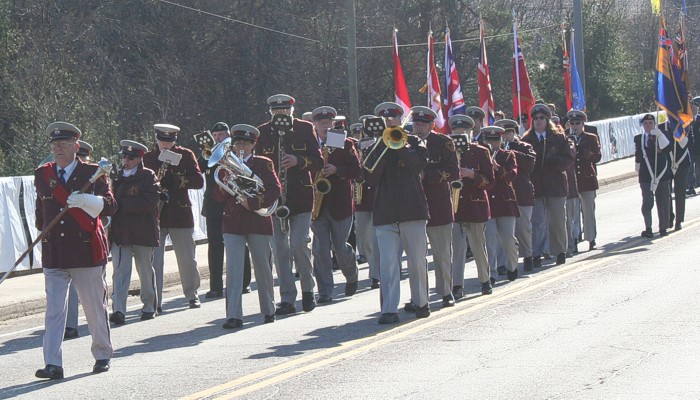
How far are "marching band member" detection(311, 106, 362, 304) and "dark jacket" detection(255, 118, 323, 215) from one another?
57 cm

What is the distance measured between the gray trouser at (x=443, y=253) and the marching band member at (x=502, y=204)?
218 centimetres

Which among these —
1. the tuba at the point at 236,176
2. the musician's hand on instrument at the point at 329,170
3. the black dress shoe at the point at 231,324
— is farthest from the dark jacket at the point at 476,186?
the black dress shoe at the point at 231,324

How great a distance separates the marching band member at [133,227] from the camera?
13234 millimetres

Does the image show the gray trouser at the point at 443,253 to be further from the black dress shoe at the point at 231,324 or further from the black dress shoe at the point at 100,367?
the black dress shoe at the point at 100,367

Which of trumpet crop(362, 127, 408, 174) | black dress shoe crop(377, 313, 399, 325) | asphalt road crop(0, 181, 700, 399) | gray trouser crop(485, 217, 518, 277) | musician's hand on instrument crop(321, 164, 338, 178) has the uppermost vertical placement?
trumpet crop(362, 127, 408, 174)

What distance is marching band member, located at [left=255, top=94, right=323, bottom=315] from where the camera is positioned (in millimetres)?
13367

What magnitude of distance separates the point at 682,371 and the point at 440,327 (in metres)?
2.95

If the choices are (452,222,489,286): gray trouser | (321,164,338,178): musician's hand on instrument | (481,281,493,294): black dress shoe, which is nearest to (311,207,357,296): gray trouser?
(321,164,338,178): musician's hand on instrument

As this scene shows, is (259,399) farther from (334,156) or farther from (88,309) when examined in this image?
(334,156)

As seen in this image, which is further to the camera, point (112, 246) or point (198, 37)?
point (198, 37)

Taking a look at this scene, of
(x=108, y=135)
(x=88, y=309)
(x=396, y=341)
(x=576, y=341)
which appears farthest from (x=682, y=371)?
(x=108, y=135)

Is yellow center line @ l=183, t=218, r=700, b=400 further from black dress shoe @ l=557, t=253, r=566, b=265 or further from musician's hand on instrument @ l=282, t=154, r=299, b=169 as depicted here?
Result: musician's hand on instrument @ l=282, t=154, r=299, b=169

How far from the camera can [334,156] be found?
47.0ft

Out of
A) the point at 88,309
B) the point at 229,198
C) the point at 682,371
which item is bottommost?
the point at 682,371
